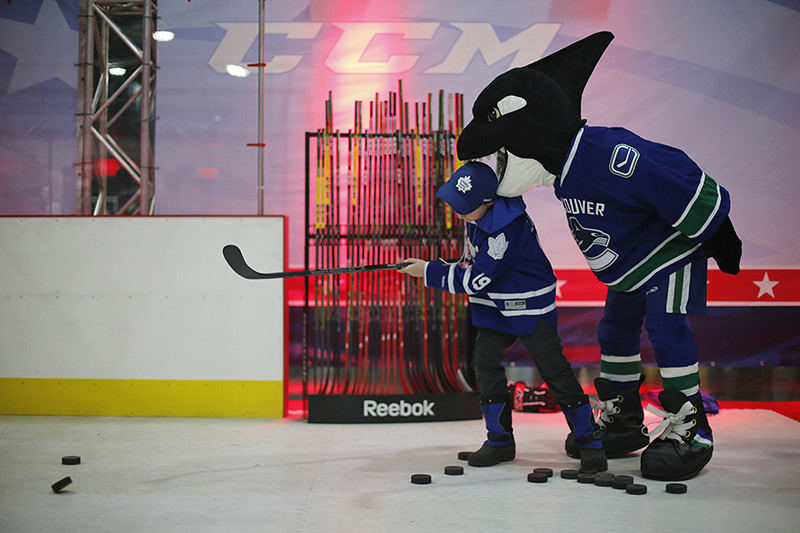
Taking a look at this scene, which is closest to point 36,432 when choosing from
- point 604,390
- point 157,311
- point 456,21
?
point 157,311

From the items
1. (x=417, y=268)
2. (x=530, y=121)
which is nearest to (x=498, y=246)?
(x=417, y=268)

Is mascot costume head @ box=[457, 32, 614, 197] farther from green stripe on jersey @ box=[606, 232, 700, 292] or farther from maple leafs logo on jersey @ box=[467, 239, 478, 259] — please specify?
green stripe on jersey @ box=[606, 232, 700, 292]

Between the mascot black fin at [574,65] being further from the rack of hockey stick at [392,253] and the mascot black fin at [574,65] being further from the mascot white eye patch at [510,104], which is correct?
the rack of hockey stick at [392,253]

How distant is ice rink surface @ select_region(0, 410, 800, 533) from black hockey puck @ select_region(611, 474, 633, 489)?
38 mm

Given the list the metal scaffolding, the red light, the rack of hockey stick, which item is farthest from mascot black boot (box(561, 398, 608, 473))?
the red light

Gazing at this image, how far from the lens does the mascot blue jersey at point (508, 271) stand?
321 centimetres

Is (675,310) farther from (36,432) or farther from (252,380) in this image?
(36,432)

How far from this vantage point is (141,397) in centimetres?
449

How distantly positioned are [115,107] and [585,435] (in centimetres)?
364

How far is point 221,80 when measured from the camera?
5254 mm

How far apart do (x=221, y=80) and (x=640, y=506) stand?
12.1ft

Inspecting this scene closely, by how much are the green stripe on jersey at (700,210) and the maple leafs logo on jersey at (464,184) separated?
2.46 feet

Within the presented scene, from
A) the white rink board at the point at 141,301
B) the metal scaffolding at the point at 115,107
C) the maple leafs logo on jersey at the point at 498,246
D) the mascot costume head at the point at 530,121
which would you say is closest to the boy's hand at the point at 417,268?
the maple leafs logo on jersey at the point at 498,246

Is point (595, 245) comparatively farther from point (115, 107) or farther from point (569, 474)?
point (115, 107)
